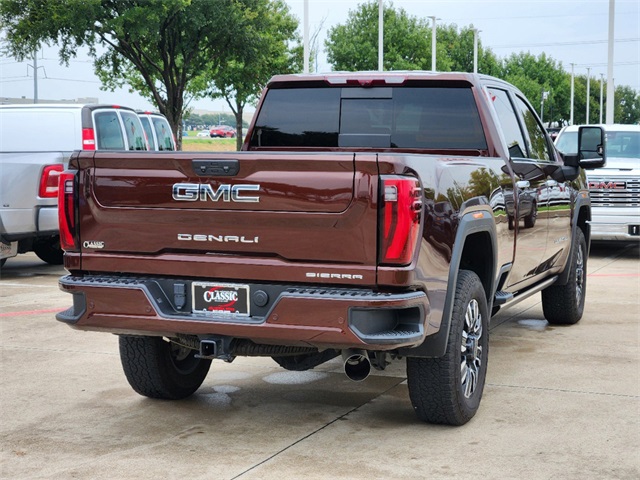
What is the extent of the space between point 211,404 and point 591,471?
243 centimetres

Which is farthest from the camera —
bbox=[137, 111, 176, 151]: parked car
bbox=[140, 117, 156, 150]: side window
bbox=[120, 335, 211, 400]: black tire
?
bbox=[137, 111, 176, 151]: parked car

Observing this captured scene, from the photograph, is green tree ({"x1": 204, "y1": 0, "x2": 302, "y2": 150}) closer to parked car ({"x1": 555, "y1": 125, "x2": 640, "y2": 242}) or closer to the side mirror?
parked car ({"x1": 555, "y1": 125, "x2": 640, "y2": 242})

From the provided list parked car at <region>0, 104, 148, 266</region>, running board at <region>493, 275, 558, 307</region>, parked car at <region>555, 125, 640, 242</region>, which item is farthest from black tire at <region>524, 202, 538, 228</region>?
parked car at <region>555, 125, 640, 242</region>

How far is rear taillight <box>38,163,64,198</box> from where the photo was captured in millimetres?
12209

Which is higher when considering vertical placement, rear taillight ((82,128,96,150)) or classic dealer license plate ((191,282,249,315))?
rear taillight ((82,128,96,150))

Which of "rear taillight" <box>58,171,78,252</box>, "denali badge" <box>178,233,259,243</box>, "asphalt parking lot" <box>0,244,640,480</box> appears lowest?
"asphalt parking lot" <box>0,244,640,480</box>

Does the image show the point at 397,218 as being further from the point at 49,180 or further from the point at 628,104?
the point at 628,104

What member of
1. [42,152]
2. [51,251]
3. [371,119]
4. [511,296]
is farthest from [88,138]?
[511,296]

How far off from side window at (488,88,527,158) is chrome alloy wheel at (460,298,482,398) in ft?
5.16

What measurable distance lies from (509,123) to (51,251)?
28.0ft

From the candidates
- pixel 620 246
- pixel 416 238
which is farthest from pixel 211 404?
pixel 620 246

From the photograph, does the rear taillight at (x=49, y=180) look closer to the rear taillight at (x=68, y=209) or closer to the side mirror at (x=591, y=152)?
the side mirror at (x=591, y=152)

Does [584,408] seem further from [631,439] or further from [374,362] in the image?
[374,362]

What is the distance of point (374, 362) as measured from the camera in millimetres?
5516
